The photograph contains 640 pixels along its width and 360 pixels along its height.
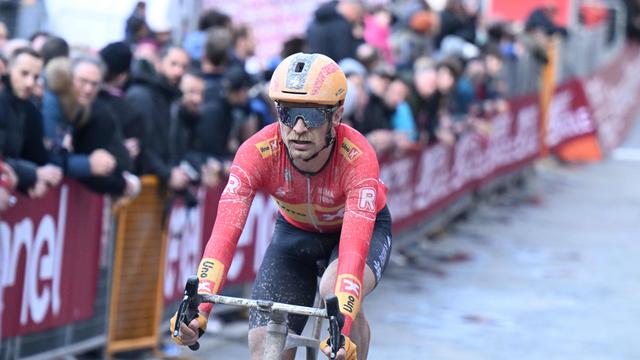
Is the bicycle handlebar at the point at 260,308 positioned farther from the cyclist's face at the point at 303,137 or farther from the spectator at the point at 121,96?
the spectator at the point at 121,96

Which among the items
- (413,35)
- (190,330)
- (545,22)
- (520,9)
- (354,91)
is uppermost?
(520,9)

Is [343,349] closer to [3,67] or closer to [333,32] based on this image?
[3,67]

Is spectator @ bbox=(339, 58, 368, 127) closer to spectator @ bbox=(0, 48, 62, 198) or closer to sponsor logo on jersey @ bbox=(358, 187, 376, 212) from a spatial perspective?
spectator @ bbox=(0, 48, 62, 198)

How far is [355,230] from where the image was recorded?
605cm

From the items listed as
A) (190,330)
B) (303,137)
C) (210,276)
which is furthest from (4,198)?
(190,330)

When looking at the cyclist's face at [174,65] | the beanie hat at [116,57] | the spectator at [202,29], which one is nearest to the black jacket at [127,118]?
the beanie hat at [116,57]

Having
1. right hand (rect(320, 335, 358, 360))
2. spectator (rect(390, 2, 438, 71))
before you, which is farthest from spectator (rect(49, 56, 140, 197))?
spectator (rect(390, 2, 438, 71))

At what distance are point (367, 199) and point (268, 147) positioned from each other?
0.54 metres

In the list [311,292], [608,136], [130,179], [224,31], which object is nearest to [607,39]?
[608,136]

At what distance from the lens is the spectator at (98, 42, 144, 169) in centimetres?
950

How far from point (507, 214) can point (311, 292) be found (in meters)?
13.5

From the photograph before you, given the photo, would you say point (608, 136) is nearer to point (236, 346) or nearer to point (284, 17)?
point (284, 17)

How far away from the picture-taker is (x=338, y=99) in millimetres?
6016

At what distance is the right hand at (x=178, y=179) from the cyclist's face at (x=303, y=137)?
4082 mm
